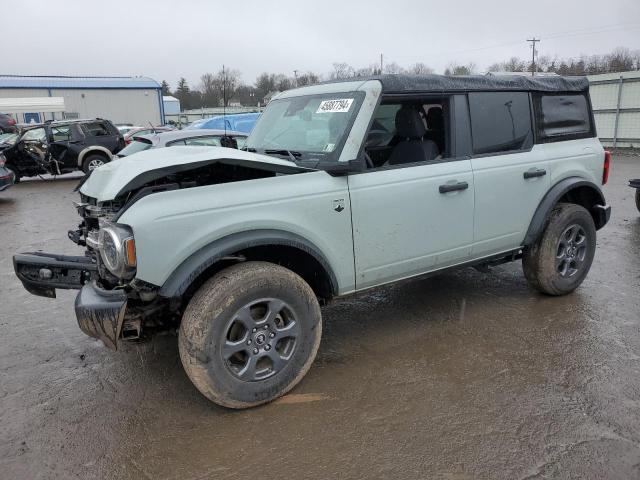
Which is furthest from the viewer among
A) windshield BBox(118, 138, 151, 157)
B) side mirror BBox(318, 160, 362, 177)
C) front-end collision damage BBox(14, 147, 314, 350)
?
windshield BBox(118, 138, 151, 157)

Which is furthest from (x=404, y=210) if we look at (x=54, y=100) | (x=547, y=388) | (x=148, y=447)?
(x=54, y=100)

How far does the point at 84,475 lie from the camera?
2637mm

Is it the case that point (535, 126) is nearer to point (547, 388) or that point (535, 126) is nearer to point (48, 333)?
point (547, 388)

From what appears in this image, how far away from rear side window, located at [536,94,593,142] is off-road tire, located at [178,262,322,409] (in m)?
2.83

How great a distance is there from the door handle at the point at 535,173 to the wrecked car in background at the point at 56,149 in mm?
14109

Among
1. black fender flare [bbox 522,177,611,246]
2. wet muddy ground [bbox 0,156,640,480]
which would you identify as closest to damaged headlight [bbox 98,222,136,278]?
wet muddy ground [bbox 0,156,640,480]

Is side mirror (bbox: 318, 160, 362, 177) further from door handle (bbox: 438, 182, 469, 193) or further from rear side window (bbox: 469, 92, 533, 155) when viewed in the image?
rear side window (bbox: 469, 92, 533, 155)

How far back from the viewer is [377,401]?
3.25 metres

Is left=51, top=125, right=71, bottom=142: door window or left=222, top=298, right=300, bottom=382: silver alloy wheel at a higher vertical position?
left=51, top=125, right=71, bottom=142: door window

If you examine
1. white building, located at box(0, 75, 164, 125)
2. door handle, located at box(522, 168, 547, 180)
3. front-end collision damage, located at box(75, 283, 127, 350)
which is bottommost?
front-end collision damage, located at box(75, 283, 127, 350)

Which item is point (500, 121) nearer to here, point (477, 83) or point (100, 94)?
point (477, 83)

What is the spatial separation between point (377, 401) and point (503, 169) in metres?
2.17

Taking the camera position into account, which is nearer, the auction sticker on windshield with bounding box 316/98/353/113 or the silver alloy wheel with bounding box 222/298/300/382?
the silver alloy wheel with bounding box 222/298/300/382

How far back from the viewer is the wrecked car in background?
50.8 ft
